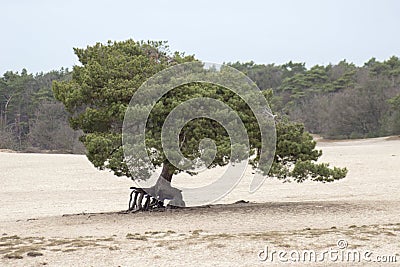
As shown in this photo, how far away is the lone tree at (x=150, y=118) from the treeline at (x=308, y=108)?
116 ft

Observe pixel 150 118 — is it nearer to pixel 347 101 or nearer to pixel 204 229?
pixel 204 229

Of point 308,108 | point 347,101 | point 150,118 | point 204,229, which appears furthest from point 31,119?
point 204,229

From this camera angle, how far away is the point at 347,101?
2248 inches

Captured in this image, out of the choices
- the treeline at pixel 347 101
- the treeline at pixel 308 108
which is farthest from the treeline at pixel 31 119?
the treeline at pixel 347 101

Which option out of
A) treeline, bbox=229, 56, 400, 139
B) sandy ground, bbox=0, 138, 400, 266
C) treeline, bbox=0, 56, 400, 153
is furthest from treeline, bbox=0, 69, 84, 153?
sandy ground, bbox=0, 138, 400, 266

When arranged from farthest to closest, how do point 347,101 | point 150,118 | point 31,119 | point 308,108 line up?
point 308,108 → point 31,119 → point 347,101 → point 150,118

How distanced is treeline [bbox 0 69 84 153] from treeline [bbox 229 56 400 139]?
18581mm

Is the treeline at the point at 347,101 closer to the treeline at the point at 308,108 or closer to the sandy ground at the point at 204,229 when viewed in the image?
the treeline at the point at 308,108

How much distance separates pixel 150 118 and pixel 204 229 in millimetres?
3517

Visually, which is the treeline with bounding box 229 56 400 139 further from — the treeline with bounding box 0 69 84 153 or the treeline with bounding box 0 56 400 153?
the treeline with bounding box 0 69 84 153

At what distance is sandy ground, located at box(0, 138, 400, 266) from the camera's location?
354 inches

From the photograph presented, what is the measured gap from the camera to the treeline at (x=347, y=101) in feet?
186

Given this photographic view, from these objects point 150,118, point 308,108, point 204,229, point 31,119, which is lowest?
point 204,229

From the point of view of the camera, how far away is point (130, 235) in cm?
1129
